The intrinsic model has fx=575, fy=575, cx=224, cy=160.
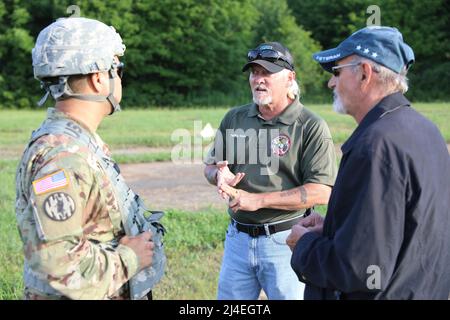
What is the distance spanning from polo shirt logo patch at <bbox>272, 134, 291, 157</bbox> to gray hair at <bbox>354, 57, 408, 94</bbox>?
140cm

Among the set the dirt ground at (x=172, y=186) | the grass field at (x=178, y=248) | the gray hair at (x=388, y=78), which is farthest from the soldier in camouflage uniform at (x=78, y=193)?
the dirt ground at (x=172, y=186)

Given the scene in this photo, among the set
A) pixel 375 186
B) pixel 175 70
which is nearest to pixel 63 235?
pixel 375 186

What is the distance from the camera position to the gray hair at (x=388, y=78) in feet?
7.95

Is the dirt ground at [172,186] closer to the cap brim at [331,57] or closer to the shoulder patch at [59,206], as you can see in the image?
the cap brim at [331,57]

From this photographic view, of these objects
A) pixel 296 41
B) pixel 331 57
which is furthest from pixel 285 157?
pixel 296 41

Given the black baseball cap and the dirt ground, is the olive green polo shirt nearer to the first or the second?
the black baseball cap

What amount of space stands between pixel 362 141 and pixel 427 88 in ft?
138

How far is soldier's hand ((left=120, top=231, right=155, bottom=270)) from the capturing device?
97.8 inches

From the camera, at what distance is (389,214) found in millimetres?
2203

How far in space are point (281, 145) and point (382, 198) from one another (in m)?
1.66

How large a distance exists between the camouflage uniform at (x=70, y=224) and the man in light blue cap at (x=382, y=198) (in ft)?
2.69

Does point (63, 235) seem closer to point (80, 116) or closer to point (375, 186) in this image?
point (80, 116)

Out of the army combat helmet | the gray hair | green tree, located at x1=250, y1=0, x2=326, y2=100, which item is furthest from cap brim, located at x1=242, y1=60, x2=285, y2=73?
green tree, located at x1=250, y1=0, x2=326, y2=100

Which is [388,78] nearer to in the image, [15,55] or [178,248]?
[178,248]
